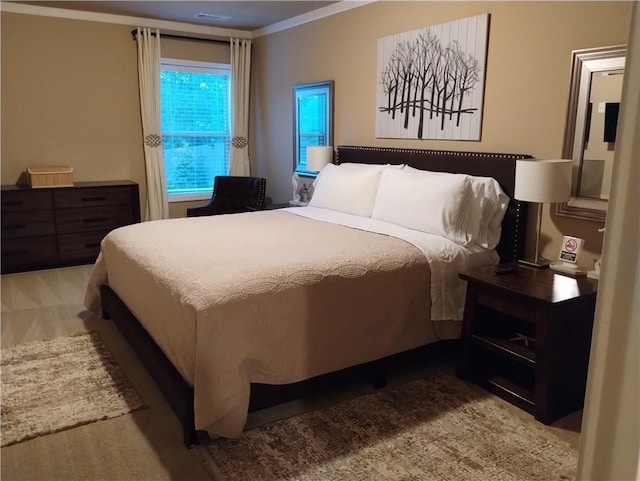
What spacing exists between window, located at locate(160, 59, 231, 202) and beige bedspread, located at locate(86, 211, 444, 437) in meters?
2.94

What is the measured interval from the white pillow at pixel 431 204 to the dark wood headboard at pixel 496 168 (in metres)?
0.27

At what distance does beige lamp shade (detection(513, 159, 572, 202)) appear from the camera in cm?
272

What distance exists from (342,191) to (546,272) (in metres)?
1.65

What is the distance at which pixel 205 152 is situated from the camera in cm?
611

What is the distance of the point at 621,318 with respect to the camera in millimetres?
857

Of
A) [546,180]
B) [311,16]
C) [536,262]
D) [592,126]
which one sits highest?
[311,16]

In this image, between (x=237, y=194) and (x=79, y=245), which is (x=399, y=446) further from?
(x=79, y=245)

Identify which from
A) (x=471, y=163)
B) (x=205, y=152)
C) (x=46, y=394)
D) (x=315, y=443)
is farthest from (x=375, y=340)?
(x=205, y=152)

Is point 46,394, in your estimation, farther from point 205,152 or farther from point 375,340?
point 205,152

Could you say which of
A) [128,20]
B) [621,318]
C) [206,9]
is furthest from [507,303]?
[128,20]

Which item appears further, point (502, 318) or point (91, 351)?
point (91, 351)

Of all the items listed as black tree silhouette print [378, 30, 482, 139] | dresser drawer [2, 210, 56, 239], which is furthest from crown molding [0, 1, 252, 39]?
black tree silhouette print [378, 30, 482, 139]

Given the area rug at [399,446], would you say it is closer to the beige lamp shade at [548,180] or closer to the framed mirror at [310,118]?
the beige lamp shade at [548,180]

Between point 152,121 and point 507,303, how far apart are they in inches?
172
